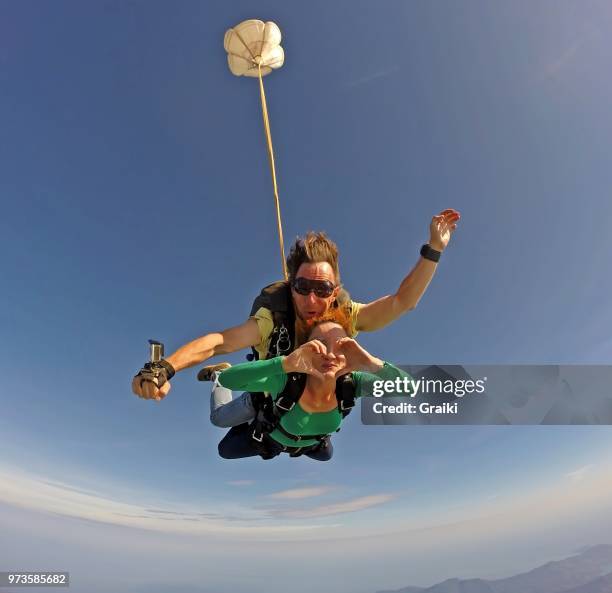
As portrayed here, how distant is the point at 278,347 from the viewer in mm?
4434

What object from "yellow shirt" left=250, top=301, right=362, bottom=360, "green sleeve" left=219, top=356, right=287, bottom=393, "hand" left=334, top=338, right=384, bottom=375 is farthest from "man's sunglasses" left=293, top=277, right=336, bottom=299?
"green sleeve" left=219, top=356, right=287, bottom=393

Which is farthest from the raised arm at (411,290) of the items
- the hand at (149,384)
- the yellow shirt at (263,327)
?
the hand at (149,384)

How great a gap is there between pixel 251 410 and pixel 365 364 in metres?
2.14

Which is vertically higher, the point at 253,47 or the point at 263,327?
the point at 253,47

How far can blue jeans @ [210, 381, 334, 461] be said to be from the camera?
5559 mm

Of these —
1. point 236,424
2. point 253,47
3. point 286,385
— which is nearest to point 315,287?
point 286,385

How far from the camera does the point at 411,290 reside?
188 inches

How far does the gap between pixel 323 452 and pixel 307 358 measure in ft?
10.2

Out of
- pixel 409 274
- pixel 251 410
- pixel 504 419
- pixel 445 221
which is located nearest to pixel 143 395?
pixel 251 410

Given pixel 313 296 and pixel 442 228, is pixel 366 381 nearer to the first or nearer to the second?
pixel 313 296

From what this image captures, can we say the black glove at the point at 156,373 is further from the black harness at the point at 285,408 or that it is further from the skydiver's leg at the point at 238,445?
the skydiver's leg at the point at 238,445

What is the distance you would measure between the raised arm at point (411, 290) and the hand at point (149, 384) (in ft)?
7.62

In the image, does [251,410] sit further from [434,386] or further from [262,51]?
[262,51]

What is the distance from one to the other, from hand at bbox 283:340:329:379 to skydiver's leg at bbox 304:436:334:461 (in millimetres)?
2525
